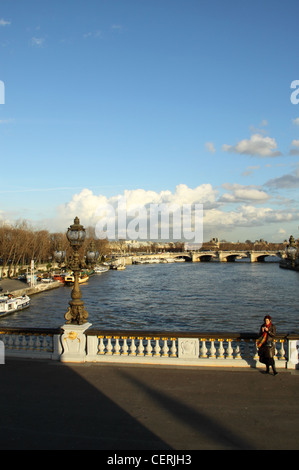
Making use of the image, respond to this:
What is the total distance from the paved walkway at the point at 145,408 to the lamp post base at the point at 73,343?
38cm

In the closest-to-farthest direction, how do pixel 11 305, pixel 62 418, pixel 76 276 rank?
pixel 62 418
pixel 76 276
pixel 11 305

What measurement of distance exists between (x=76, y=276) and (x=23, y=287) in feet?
158

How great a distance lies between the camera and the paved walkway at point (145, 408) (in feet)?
17.9

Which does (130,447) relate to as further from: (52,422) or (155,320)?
(155,320)

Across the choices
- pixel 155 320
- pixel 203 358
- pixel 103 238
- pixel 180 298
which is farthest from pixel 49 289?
pixel 103 238

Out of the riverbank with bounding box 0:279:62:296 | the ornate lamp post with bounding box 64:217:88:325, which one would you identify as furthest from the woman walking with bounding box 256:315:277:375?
the riverbank with bounding box 0:279:62:296

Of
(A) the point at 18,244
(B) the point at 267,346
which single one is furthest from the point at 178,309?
(A) the point at 18,244

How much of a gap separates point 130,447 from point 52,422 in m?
1.49

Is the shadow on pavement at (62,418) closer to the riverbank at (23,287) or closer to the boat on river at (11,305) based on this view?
the boat on river at (11,305)

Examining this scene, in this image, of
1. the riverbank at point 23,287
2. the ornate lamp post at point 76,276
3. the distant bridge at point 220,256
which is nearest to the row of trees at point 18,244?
the riverbank at point 23,287

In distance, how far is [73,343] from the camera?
374 inches

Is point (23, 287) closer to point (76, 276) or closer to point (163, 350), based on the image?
point (76, 276)

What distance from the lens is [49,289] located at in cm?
5919

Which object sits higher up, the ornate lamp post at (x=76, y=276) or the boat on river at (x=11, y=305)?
the ornate lamp post at (x=76, y=276)
